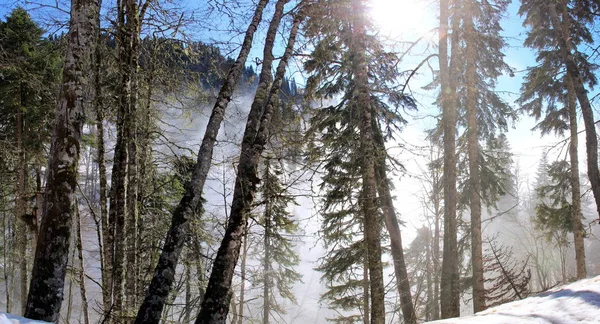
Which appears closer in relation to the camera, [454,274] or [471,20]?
[454,274]

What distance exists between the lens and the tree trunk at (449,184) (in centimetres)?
645

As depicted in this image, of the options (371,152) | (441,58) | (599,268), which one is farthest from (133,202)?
(599,268)

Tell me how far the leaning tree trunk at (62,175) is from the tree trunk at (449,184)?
254 inches

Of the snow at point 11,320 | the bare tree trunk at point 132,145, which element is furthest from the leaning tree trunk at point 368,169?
the snow at point 11,320

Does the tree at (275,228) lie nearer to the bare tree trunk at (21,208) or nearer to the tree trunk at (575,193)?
the bare tree trunk at (21,208)

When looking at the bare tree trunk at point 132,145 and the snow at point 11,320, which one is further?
the bare tree trunk at point 132,145

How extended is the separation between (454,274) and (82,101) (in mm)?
6972

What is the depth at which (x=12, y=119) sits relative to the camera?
1185 centimetres

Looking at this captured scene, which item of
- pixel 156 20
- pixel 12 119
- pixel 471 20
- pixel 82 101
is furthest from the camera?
pixel 12 119

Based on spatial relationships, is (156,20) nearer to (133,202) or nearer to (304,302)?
(133,202)

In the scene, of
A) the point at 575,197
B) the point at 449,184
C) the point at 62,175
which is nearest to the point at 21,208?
the point at 62,175

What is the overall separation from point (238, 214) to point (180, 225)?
724 millimetres

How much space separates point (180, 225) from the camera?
401cm

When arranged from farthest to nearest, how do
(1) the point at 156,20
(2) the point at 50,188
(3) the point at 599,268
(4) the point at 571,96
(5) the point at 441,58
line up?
(3) the point at 599,268 < (4) the point at 571,96 < (5) the point at 441,58 < (1) the point at 156,20 < (2) the point at 50,188
